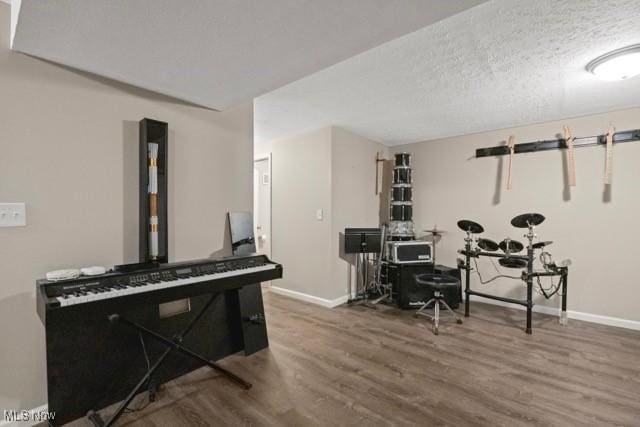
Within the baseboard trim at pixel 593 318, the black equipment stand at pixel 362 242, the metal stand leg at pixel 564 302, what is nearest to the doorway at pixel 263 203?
the black equipment stand at pixel 362 242

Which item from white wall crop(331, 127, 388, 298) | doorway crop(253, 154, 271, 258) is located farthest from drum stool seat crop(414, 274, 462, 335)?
doorway crop(253, 154, 271, 258)

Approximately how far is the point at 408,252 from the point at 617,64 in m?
2.46

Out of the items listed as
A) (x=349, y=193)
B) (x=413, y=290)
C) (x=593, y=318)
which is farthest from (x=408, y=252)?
(x=593, y=318)

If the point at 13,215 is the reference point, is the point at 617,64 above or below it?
above

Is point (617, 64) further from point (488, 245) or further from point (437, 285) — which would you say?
point (437, 285)

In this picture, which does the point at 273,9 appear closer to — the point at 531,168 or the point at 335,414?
the point at 335,414

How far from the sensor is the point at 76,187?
182cm

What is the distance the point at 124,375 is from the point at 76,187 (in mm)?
1221

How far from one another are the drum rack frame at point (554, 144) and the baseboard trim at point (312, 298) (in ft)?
8.72

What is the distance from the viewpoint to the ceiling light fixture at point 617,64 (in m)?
1.98

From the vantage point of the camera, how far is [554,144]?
3.50m

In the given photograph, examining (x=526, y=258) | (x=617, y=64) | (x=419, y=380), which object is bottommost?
(x=419, y=380)

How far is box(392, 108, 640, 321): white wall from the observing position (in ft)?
10.4

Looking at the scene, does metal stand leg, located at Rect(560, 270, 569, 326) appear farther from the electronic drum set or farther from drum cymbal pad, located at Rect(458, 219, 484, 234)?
drum cymbal pad, located at Rect(458, 219, 484, 234)
